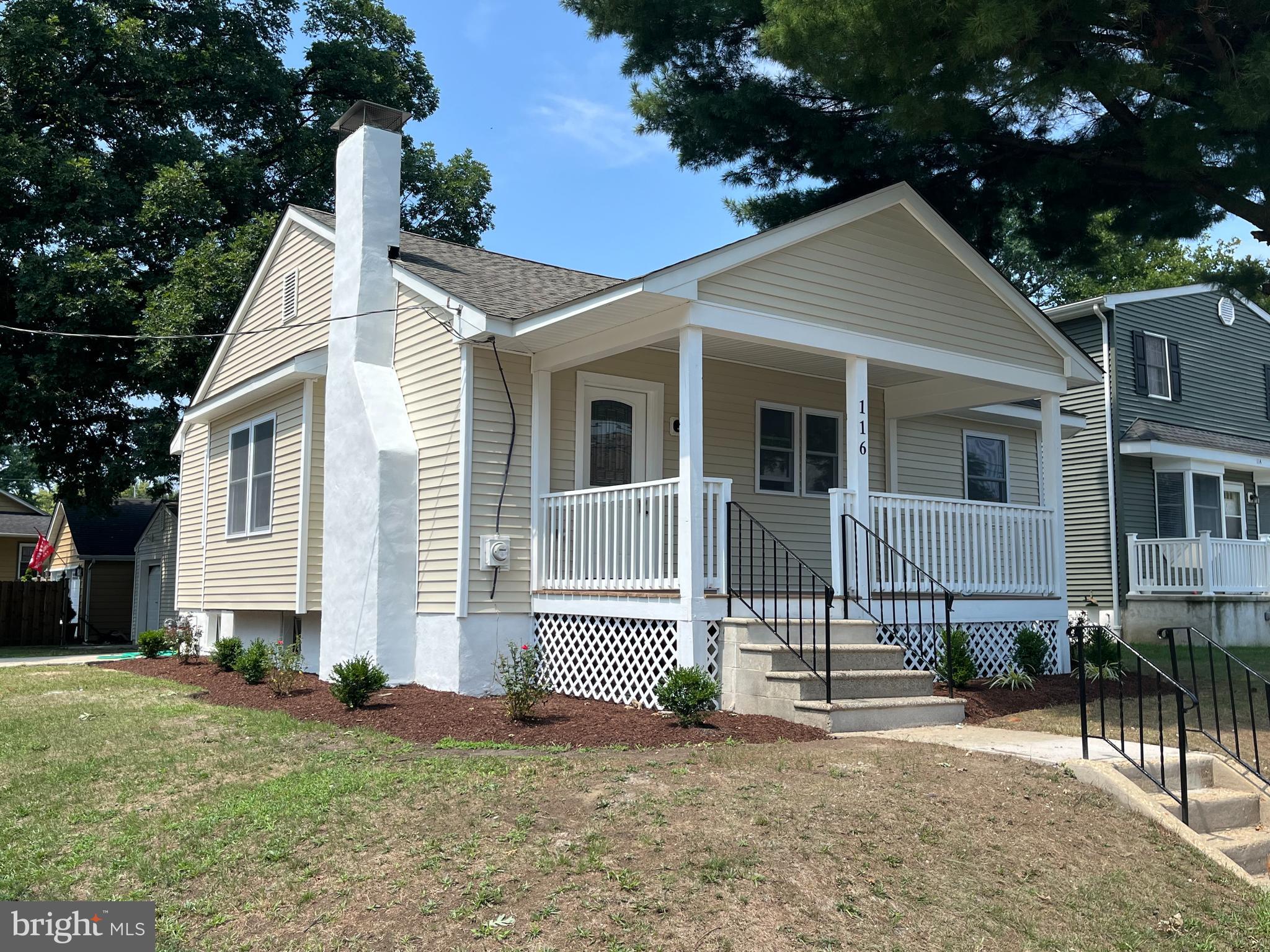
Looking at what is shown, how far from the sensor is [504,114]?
17453 mm

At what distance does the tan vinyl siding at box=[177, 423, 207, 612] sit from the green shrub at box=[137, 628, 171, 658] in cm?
58

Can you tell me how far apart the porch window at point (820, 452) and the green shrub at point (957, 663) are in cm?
331

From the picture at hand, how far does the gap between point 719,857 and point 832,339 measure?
6993 millimetres

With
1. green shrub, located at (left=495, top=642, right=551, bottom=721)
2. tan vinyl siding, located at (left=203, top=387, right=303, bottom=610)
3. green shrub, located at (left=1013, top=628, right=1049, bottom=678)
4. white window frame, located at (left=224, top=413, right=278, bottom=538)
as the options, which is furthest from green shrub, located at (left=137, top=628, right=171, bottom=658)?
green shrub, located at (left=1013, top=628, right=1049, bottom=678)

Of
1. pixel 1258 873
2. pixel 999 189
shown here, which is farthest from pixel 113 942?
pixel 999 189

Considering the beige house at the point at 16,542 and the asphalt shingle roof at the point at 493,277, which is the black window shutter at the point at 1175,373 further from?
the beige house at the point at 16,542

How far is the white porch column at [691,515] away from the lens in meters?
9.80

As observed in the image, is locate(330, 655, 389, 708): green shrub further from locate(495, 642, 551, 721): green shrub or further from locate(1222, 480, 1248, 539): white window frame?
locate(1222, 480, 1248, 539): white window frame

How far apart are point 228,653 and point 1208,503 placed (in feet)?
64.5

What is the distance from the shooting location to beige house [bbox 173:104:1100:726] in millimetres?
10172

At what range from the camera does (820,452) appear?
1466cm

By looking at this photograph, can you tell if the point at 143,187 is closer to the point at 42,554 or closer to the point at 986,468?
the point at 42,554

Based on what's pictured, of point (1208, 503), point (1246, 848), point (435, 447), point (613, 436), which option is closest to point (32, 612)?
point (435, 447)

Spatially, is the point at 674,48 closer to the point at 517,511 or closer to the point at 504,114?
the point at 504,114
